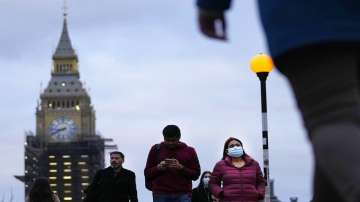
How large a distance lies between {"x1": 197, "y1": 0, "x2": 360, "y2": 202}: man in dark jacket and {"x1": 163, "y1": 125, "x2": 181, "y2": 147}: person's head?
8.97m

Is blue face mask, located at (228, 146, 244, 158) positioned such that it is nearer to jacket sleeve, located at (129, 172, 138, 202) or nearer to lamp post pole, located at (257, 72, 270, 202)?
jacket sleeve, located at (129, 172, 138, 202)

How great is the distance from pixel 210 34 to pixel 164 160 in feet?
28.7

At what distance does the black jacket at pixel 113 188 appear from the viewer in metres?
13.4

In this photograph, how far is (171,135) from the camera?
12.0 metres

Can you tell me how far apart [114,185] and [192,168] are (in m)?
1.67

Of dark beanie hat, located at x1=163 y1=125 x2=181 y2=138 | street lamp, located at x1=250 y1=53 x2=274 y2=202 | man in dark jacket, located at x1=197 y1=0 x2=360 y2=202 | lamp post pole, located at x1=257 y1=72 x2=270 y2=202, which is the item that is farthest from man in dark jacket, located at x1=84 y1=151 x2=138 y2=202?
man in dark jacket, located at x1=197 y1=0 x2=360 y2=202

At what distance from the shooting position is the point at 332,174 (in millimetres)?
2842

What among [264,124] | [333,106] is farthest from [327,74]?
[264,124]

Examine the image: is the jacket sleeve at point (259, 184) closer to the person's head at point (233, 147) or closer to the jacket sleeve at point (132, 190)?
the person's head at point (233, 147)

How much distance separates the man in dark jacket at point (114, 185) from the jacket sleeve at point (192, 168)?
153 cm

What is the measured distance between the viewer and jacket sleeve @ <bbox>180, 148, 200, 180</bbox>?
11992 millimetres

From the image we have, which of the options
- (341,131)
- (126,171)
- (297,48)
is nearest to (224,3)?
(297,48)

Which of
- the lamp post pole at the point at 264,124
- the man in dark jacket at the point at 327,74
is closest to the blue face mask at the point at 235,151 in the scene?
the lamp post pole at the point at 264,124

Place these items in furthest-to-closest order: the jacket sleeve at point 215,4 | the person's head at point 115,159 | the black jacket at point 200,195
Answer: the black jacket at point 200,195 < the person's head at point 115,159 < the jacket sleeve at point 215,4
